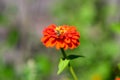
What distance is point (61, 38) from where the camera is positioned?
1.03 m

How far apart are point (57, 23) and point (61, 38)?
5.21 ft

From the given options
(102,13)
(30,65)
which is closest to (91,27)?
(102,13)

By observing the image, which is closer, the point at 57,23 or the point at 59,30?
the point at 59,30

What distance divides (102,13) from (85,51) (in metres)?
0.26

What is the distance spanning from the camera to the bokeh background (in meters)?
2.35

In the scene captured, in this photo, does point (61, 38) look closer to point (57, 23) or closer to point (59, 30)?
point (59, 30)

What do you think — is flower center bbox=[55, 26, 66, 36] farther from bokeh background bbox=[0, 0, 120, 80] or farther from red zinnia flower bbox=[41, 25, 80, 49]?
bokeh background bbox=[0, 0, 120, 80]

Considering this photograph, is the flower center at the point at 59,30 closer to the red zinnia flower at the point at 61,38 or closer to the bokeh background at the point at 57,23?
the red zinnia flower at the point at 61,38

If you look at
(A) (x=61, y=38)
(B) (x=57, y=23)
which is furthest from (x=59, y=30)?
(B) (x=57, y=23)

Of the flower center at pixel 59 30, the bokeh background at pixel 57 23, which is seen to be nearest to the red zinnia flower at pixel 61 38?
the flower center at pixel 59 30

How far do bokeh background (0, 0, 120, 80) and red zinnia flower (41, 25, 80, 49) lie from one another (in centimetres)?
112

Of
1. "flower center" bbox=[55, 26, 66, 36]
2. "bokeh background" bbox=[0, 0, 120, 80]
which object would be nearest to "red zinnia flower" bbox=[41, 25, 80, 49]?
"flower center" bbox=[55, 26, 66, 36]

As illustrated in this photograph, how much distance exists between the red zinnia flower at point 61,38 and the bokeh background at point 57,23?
1.12 metres

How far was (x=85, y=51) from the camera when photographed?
2.39 metres
